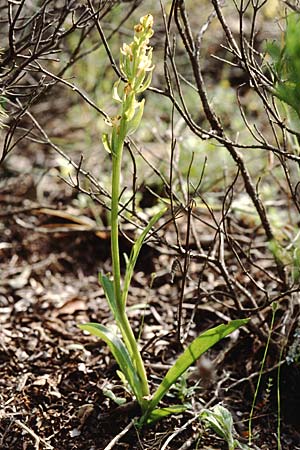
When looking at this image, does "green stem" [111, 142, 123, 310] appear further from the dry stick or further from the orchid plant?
the dry stick

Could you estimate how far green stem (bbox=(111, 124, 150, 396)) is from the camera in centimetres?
158

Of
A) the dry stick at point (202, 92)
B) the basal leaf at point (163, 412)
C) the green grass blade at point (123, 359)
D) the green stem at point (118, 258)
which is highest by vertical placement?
the dry stick at point (202, 92)

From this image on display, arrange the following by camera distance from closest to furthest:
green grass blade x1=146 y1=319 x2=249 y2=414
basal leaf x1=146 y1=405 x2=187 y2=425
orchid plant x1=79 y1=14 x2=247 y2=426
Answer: orchid plant x1=79 y1=14 x2=247 y2=426 < green grass blade x1=146 y1=319 x2=249 y2=414 < basal leaf x1=146 y1=405 x2=187 y2=425

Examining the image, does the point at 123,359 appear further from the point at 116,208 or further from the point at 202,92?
the point at 202,92

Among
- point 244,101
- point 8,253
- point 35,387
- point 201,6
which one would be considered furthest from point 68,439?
point 201,6

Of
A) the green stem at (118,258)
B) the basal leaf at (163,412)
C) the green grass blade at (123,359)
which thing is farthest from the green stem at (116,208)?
the basal leaf at (163,412)

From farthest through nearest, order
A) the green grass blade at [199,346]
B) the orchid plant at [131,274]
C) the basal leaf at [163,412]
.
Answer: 1. the basal leaf at [163,412]
2. the green grass blade at [199,346]
3. the orchid plant at [131,274]

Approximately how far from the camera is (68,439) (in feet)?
6.02

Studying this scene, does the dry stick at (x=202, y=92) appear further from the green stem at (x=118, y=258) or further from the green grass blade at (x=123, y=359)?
the green grass blade at (x=123, y=359)

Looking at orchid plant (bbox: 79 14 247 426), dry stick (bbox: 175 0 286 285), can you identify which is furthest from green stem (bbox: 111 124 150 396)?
dry stick (bbox: 175 0 286 285)

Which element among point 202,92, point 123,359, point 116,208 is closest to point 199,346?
point 123,359

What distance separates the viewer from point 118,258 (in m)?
1.67

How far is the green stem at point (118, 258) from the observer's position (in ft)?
5.19

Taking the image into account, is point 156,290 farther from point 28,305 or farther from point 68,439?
point 68,439
